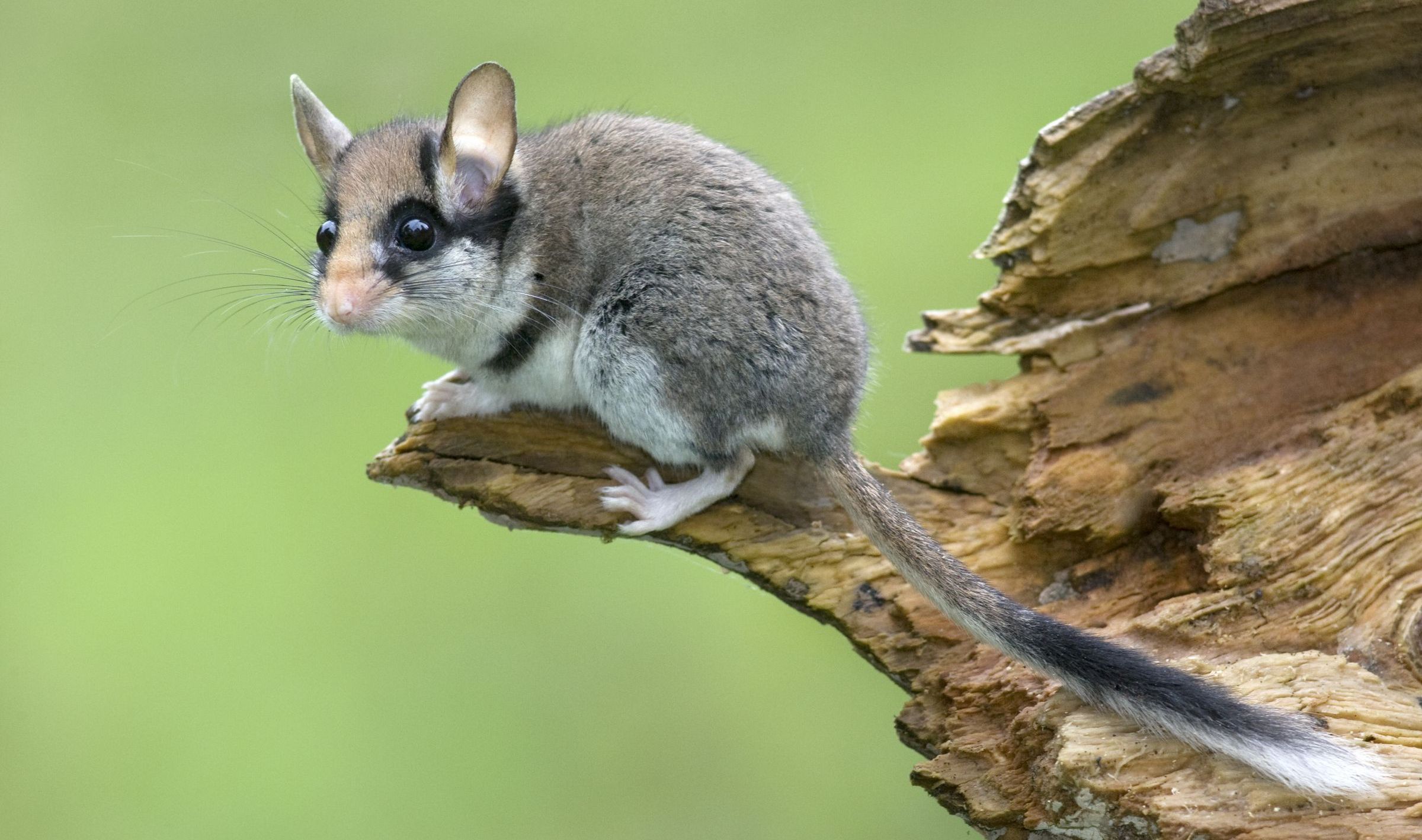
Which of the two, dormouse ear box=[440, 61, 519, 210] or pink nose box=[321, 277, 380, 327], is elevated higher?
dormouse ear box=[440, 61, 519, 210]

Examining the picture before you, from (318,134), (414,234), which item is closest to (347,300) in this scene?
(414,234)

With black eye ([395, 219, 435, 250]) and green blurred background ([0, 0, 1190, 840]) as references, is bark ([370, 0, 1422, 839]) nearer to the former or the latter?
black eye ([395, 219, 435, 250])

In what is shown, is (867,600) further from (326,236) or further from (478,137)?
(326,236)

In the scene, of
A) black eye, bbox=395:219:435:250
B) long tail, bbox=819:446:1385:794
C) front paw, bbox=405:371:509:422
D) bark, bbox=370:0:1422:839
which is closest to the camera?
long tail, bbox=819:446:1385:794

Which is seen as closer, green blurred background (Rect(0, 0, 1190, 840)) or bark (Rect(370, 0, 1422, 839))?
bark (Rect(370, 0, 1422, 839))

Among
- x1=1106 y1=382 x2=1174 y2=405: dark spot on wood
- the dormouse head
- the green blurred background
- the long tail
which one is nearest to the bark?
x1=1106 y1=382 x2=1174 y2=405: dark spot on wood

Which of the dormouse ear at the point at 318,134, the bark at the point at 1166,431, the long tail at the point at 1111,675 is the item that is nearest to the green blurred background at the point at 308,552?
the dormouse ear at the point at 318,134
